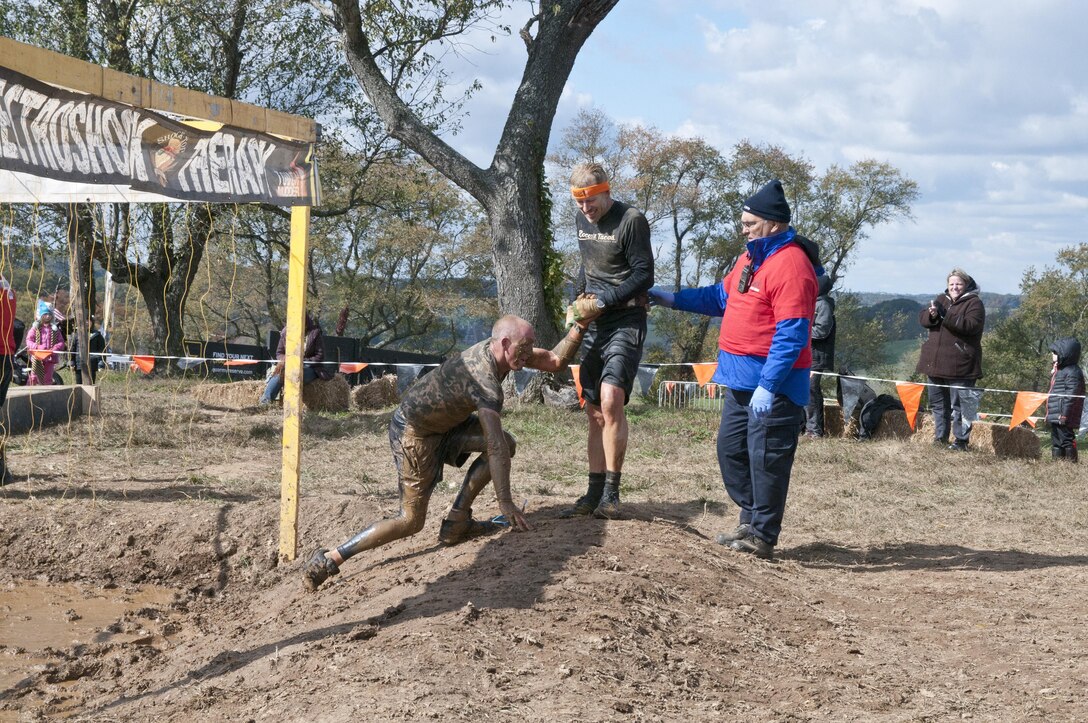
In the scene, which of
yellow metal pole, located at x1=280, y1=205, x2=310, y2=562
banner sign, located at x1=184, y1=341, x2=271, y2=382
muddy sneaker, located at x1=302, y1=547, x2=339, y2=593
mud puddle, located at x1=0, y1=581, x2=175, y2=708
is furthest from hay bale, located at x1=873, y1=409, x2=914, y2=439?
banner sign, located at x1=184, y1=341, x2=271, y2=382


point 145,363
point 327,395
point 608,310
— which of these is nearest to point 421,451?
point 608,310

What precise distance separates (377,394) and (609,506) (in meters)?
10.1

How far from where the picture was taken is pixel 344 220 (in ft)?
116

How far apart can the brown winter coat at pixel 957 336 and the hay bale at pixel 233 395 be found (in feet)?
31.9

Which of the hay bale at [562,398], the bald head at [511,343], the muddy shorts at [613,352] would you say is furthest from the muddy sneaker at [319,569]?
the hay bale at [562,398]

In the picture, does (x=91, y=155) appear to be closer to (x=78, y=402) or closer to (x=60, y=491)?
(x=60, y=491)

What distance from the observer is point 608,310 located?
580 cm

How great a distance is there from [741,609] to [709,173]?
38180mm

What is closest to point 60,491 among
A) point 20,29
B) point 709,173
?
point 20,29

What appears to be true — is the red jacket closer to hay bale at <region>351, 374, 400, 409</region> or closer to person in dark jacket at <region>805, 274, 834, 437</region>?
person in dark jacket at <region>805, 274, 834, 437</region>

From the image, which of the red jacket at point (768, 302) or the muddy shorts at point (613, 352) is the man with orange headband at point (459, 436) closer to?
the muddy shorts at point (613, 352)

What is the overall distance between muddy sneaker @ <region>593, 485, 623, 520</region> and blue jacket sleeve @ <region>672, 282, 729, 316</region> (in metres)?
1.22

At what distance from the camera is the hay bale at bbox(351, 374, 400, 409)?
50.0 feet

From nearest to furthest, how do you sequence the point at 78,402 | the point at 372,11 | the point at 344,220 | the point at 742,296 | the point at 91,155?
the point at 91,155
the point at 742,296
the point at 78,402
the point at 372,11
the point at 344,220
